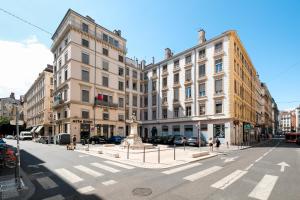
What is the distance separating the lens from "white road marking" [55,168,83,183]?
8.21 m

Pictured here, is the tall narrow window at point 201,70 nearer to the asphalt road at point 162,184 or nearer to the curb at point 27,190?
the asphalt road at point 162,184

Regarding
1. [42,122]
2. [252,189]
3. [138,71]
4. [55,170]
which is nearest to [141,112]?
[138,71]

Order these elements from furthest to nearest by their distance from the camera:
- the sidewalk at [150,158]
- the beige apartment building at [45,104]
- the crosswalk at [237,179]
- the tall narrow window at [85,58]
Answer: the beige apartment building at [45,104] < the tall narrow window at [85,58] < the sidewalk at [150,158] < the crosswalk at [237,179]

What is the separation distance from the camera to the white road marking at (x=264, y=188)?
646 cm

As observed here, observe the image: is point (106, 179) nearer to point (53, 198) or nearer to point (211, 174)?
point (53, 198)

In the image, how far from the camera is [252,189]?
7.11m

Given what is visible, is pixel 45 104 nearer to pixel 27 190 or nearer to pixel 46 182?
pixel 46 182

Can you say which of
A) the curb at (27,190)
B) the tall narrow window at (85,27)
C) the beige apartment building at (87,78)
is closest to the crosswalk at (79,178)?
the curb at (27,190)

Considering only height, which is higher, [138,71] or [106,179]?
[138,71]

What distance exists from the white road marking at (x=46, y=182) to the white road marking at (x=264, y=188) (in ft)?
24.0

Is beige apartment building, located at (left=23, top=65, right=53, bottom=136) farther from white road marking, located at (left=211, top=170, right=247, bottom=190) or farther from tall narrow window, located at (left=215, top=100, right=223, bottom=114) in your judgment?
white road marking, located at (left=211, top=170, right=247, bottom=190)

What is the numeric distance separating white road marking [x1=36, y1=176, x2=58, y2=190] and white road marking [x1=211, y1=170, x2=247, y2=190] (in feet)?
20.7

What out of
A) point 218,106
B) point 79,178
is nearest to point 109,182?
point 79,178

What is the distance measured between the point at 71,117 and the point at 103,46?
15.4 meters
